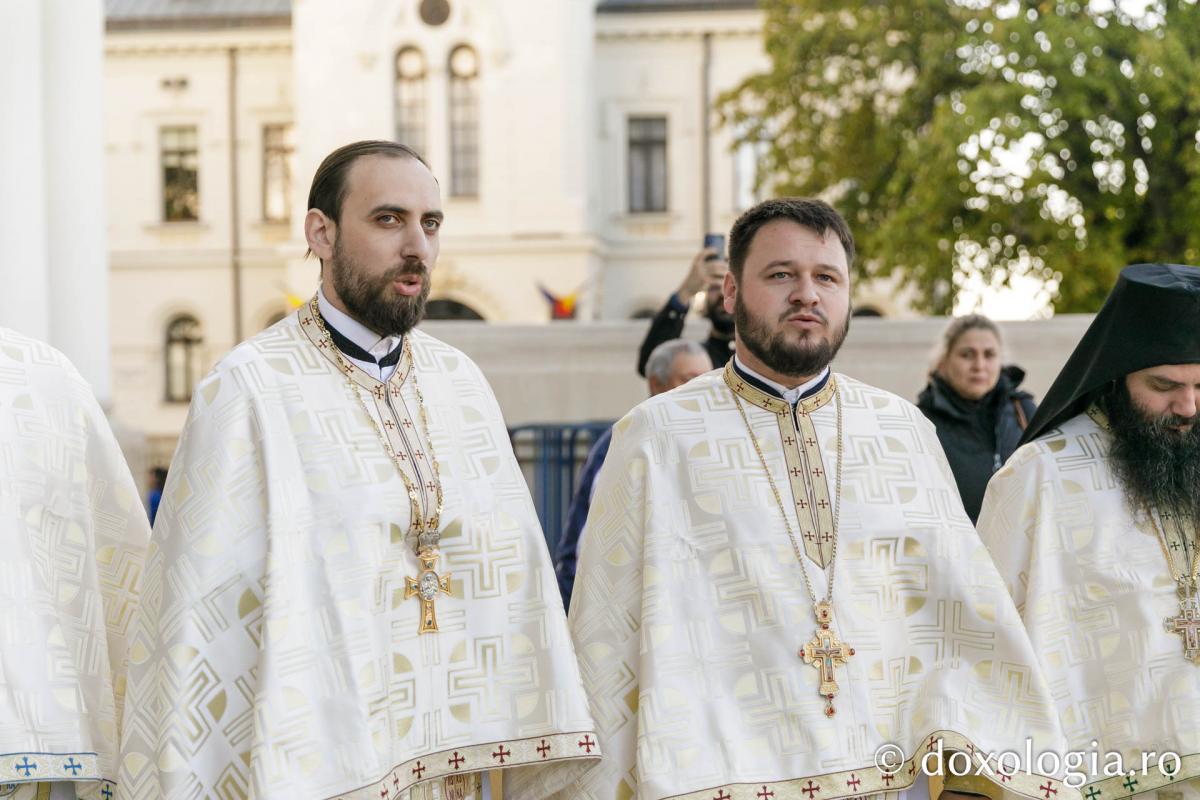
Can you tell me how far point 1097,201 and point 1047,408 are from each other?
1714cm

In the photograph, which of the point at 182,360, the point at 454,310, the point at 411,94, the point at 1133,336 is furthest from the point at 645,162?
the point at 1133,336

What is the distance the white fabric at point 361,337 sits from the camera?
3.60m

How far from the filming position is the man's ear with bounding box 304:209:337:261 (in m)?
3.57

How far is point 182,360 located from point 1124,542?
103ft

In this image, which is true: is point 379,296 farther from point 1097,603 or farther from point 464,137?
point 464,137

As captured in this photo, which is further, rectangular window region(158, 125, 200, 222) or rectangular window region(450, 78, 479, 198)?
rectangular window region(158, 125, 200, 222)

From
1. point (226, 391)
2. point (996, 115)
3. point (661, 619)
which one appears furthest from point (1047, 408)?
point (996, 115)

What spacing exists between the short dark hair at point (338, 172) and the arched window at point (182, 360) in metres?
30.9

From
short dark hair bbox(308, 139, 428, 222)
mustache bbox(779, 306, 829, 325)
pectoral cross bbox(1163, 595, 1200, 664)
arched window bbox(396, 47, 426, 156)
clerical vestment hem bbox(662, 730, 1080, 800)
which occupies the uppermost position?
arched window bbox(396, 47, 426, 156)

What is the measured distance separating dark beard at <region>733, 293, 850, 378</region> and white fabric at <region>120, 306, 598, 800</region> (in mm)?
663

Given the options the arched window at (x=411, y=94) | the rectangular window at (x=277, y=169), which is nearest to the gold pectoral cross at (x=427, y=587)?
the arched window at (x=411, y=94)

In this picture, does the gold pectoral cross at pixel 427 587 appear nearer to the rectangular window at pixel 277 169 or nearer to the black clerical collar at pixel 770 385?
the black clerical collar at pixel 770 385

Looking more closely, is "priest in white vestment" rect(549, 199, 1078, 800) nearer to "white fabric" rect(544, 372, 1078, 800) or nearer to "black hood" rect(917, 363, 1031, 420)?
"white fabric" rect(544, 372, 1078, 800)

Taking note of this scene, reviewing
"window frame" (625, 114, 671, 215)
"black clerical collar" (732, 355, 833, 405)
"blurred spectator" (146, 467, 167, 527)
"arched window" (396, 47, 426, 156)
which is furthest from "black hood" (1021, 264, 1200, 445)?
"window frame" (625, 114, 671, 215)
